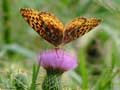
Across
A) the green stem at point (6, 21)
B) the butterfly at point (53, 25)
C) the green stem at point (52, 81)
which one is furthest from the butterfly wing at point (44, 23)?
the green stem at point (6, 21)

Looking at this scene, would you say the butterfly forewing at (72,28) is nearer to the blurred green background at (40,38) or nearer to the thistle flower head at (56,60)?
the thistle flower head at (56,60)

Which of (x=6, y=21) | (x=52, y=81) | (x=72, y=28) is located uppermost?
(x=6, y=21)

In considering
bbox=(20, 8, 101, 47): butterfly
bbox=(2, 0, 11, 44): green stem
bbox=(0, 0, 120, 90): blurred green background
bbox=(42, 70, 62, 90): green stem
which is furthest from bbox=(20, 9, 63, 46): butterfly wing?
bbox=(2, 0, 11, 44): green stem

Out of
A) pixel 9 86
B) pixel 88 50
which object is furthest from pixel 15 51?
pixel 9 86

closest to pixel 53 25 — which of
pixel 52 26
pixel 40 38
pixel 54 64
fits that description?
pixel 52 26

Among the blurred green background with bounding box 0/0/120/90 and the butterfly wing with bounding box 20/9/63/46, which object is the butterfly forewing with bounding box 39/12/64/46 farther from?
the blurred green background with bounding box 0/0/120/90

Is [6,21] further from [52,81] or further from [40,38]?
Result: [52,81]
